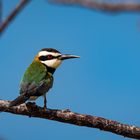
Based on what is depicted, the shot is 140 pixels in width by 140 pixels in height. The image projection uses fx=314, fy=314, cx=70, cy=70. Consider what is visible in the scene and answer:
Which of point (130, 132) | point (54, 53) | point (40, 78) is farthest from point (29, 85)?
point (130, 132)

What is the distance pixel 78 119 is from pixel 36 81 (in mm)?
391

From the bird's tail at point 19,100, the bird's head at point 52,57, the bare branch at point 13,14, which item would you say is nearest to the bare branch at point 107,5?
the bare branch at point 13,14

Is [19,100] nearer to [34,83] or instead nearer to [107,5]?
[34,83]

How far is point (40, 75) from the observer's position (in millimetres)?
2164

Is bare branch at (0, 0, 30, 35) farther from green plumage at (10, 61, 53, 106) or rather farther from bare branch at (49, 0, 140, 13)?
green plumage at (10, 61, 53, 106)

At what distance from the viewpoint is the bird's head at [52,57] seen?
234 centimetres

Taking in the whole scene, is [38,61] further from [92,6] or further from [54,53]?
[92,6]

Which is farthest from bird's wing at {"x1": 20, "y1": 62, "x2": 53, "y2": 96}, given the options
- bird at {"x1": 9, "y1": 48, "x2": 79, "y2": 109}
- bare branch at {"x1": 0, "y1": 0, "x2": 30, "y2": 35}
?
bare branch at {"x1": 0, "y1": 0, "x2": 30, "y2": 35}

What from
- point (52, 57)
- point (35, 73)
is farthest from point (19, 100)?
point (52, 57)

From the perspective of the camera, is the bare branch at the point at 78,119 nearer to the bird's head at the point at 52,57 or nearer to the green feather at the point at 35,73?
the green feather at the point at 35,73

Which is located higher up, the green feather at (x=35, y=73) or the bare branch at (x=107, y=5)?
the bare branch at (x=107, y=5)

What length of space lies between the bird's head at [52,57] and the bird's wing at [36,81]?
64 millimetres

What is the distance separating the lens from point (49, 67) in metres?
2.32

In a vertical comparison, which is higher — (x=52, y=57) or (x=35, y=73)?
(x=52, y=57)
